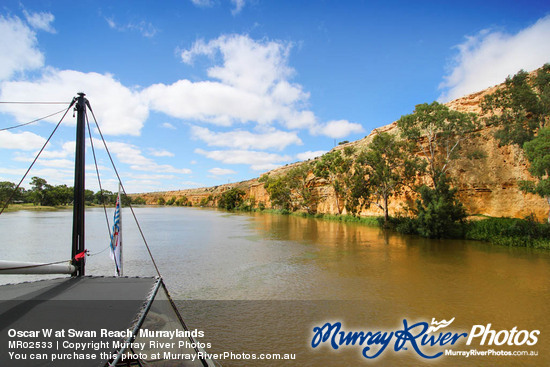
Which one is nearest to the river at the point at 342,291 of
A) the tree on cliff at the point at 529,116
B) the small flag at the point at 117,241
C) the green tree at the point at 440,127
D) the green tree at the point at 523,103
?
the small flag at the point at 117,241

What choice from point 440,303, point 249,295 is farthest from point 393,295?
point 249,295

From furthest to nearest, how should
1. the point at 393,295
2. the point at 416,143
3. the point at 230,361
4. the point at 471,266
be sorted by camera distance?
the point at 416,143 < the point at 471,266 < the point at 393,295 < the point at 230,361

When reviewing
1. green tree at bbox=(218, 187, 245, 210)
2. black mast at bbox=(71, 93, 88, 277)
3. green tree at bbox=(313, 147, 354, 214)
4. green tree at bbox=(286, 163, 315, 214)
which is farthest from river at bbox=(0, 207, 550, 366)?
green tree at bbox=(218, 187, 245, 210)

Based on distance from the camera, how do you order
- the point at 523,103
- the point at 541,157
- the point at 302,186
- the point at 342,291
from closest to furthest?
the point at 342,291
the point at 541,157
the point at 523,103
the point at 302,186

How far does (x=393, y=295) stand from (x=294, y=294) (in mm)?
3544

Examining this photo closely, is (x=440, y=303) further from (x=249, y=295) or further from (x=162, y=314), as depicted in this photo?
(x=162, y=314)

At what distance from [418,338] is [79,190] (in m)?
9.60

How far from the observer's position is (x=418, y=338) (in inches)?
279

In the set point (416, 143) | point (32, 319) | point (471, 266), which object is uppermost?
point (416, 143)

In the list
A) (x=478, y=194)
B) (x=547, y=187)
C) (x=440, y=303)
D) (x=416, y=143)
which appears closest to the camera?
(x=440, y=303)

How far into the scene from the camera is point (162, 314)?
316 inches

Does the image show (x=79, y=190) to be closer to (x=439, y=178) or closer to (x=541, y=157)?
(x=541, y=157)

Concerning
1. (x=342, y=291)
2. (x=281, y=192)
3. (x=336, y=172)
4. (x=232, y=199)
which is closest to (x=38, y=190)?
(x=232, y=199)

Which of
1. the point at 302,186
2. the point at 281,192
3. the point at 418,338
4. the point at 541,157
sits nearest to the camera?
the point at 418,338
